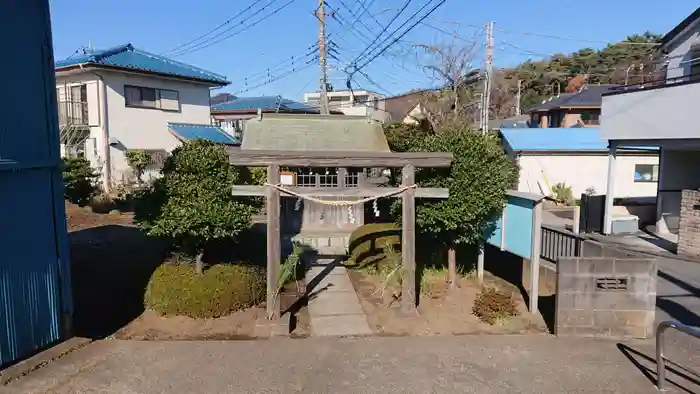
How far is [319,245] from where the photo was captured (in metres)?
13.7

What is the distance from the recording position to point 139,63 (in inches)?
818

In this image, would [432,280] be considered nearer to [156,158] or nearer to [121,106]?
[156,158]

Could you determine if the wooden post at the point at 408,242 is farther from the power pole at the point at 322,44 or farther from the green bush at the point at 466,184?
the power pole at the point at 322,44

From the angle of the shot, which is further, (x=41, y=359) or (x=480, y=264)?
(x=480, y=264)

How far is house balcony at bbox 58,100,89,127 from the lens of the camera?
63.8ft

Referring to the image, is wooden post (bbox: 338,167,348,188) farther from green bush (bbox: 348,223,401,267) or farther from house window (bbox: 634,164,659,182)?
house window (bbox: 634,164,659,182)

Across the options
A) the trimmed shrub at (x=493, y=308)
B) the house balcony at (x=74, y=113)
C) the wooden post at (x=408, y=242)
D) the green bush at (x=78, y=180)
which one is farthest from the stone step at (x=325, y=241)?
the house balcony at (x=74, y=113)

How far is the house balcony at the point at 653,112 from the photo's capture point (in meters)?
11.7

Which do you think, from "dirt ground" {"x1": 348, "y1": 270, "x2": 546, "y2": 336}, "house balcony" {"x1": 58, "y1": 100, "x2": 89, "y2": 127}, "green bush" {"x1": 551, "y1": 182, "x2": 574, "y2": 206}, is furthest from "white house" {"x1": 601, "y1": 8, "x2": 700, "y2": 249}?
"house balcony" {"x1": 58, "y1": 100, "x2": 89, "y2": 127}

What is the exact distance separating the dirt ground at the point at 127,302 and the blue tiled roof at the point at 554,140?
54.6 ft

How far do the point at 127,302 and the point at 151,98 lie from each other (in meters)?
14.9

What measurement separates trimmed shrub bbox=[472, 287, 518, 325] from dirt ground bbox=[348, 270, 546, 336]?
98mm

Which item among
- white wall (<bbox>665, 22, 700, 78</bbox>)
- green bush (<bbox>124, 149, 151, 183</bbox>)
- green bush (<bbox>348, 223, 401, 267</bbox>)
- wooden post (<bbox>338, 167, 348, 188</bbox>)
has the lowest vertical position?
green bush (<bbox>348, 223, 401, 267</bbox>)

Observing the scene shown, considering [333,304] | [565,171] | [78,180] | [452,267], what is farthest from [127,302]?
[565,171]
